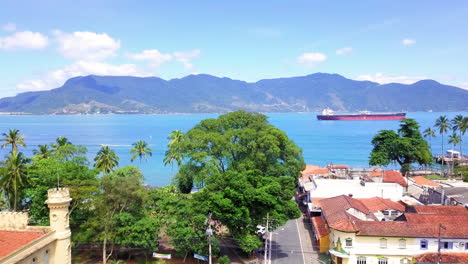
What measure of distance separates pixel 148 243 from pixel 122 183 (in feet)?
15.3

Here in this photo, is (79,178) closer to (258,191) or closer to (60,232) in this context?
(60,232)

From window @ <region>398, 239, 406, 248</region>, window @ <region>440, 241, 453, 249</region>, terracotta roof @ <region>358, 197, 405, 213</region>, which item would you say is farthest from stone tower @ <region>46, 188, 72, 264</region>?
terracotta roof @ <region>358, 197, 405, 213</region>

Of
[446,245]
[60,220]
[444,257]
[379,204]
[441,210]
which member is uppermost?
[60,220]

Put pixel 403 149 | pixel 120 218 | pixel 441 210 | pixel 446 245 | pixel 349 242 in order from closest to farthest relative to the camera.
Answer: pixel 120 218 → pixel 446 245 → pixel 349 242 → pixel 441 210 → pixel 403 149

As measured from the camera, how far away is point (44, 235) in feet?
63.5

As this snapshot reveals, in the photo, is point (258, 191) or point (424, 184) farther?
point (424, 184)

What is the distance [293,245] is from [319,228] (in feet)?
8.78

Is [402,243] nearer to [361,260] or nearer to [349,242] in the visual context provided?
[361,260]

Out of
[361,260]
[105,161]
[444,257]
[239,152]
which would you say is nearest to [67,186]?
[239,152]

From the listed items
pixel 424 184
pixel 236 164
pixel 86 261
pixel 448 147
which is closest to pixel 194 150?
pixel 236 164

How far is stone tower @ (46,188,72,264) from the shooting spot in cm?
2003

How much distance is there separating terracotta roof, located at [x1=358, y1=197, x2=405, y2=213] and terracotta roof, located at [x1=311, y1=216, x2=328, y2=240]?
545 centimetres

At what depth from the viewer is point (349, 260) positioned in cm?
2584

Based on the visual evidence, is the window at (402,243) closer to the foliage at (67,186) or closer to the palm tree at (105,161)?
the foliage at (67,186)
